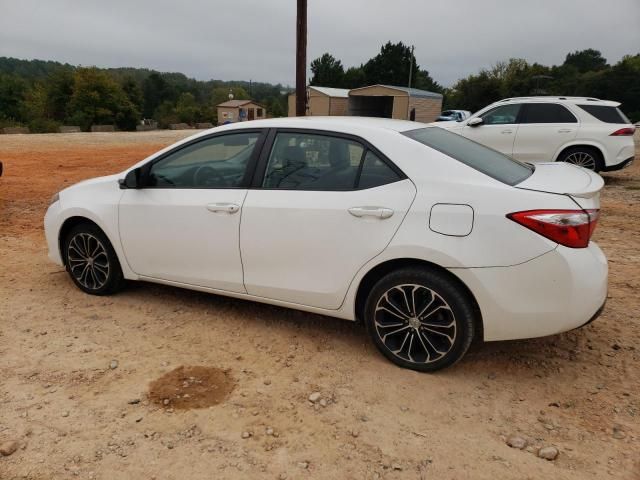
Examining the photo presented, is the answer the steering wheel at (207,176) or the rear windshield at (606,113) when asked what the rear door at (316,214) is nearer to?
the steering wheel at (207,176)

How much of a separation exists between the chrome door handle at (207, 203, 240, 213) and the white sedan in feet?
0.04

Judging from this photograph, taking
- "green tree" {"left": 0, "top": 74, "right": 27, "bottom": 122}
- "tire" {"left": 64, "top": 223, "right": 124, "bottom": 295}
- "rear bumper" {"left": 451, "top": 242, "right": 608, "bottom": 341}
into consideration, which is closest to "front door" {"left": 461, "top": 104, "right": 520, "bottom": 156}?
"rear bumper" {"left": 451, "top": 242, "right": 608, "bottom": 341}

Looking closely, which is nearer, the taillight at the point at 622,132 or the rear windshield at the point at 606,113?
the taillight at the point at 622,132

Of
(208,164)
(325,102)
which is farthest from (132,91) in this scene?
(208,164)

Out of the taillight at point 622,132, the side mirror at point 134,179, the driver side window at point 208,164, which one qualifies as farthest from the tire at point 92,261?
the taillight at point 622,132

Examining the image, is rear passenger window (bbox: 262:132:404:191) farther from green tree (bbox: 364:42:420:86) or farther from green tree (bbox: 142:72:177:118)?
green tree (bbox: 142:72:177:118)

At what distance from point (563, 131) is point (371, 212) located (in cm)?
851

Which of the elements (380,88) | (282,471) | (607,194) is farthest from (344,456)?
(380,88)

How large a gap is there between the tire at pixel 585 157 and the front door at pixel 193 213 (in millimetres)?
8427

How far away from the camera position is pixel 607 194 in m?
9.63

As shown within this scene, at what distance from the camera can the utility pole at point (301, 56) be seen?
10.6m

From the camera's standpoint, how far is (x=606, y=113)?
9945mm

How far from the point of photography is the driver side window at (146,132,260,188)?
3789 millimetres

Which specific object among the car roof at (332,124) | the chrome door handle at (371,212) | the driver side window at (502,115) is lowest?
the chrome door handle at (371,212)
